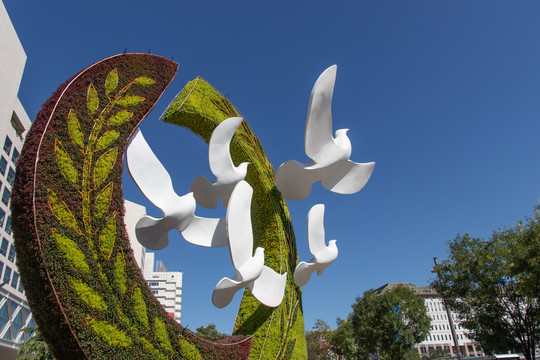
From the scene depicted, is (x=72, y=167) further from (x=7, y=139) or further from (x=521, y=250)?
(x=7, y=139)

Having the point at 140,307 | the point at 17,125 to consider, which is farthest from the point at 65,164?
the point at 17,125

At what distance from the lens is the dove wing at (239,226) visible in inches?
319

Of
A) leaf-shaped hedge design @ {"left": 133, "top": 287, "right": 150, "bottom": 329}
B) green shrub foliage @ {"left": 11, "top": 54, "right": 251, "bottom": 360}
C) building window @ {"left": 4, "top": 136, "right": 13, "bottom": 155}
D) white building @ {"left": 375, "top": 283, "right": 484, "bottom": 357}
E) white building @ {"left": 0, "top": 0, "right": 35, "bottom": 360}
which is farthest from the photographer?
white building @ {"left": 375, "top": 283, "right": 484, "bottom": 357}

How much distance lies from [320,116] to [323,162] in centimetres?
127

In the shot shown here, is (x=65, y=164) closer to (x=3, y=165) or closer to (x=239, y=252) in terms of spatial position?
(x=239, y=252)

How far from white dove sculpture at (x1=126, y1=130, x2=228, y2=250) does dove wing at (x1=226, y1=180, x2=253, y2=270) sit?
0.83m

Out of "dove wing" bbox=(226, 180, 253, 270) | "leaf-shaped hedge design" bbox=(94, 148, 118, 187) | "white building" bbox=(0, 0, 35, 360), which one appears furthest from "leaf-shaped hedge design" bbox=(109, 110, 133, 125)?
"white building" bbox=(0, 0, 35, 360)

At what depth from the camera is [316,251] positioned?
34.9ft

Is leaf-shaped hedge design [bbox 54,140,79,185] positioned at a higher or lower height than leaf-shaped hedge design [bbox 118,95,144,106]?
lower

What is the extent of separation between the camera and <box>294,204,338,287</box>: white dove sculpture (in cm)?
1059

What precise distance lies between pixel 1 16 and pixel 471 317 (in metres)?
35.3

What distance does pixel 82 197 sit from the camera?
670 cm

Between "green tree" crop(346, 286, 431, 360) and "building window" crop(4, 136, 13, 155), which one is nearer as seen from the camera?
"green tree" crop(346, 286, 431, 360)

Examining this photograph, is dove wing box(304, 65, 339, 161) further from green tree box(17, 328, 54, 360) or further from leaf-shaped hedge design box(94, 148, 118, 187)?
green tree box(17, 328, 54, 360)
